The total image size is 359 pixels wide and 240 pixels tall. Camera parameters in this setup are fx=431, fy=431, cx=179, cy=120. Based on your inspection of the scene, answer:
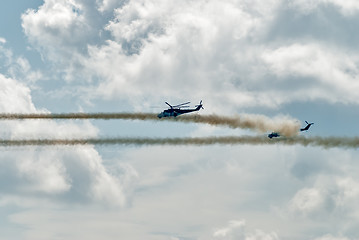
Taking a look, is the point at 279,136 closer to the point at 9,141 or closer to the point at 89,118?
the point at 89,118

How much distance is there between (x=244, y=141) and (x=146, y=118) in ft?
90.4

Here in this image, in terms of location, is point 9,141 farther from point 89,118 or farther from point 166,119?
point 166,119

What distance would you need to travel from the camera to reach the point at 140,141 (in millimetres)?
110312

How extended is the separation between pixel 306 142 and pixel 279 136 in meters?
8.68

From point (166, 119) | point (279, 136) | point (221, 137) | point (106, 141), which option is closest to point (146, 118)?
point (166, 119)

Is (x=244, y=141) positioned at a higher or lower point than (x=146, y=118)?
lower

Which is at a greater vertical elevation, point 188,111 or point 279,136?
point 188,111

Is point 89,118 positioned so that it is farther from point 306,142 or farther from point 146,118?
point 306,142

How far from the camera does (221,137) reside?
110750 mm

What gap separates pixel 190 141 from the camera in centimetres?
10888

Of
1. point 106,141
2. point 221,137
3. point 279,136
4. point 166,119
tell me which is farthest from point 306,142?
point 106,141

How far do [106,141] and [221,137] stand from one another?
98.1 feet

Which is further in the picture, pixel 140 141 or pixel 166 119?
pixel 166 119

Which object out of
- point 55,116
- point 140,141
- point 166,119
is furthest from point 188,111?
point 55,116
